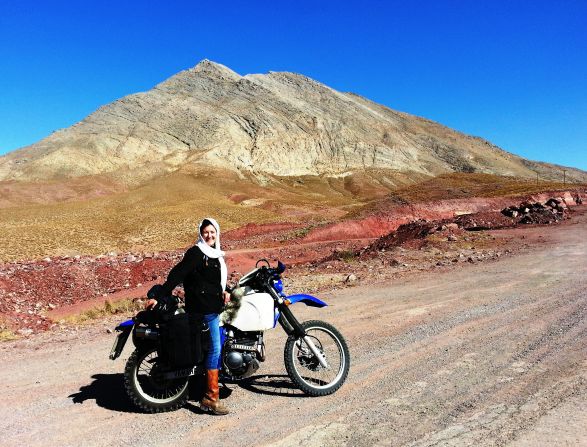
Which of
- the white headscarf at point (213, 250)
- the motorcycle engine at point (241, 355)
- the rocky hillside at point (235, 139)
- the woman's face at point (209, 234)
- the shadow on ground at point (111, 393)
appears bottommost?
the shadow on ground at point (111, 393)

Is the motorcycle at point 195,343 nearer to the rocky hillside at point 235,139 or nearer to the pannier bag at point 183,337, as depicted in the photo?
the pannier bag at point 183,337

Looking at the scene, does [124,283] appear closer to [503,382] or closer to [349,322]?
[349,322]

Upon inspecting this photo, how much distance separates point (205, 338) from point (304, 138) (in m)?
143

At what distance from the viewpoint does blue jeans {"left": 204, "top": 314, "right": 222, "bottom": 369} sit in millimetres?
5508

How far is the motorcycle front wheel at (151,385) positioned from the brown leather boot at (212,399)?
36 centimetres

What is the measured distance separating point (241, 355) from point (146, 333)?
122 centimetres

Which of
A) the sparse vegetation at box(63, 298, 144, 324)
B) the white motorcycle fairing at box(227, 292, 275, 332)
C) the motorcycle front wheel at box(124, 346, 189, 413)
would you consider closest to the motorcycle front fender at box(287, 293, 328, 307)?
the white motorcycle fairing at box(227, 292, 275, 332)

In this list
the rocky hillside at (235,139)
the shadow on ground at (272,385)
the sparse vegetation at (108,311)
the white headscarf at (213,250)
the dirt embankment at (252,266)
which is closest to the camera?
the white headscarf at (213,250)

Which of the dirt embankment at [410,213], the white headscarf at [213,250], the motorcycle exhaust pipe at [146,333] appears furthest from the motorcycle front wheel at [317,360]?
the dirt embankment at [410,213]

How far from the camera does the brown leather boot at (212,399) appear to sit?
5523 millimetres

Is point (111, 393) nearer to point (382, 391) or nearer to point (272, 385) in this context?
point (272, 385)

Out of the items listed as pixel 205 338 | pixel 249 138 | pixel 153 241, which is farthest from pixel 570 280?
pixel 249 138

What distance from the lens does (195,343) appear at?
5562 millimetres

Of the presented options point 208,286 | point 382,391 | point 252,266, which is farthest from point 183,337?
point 252,266
